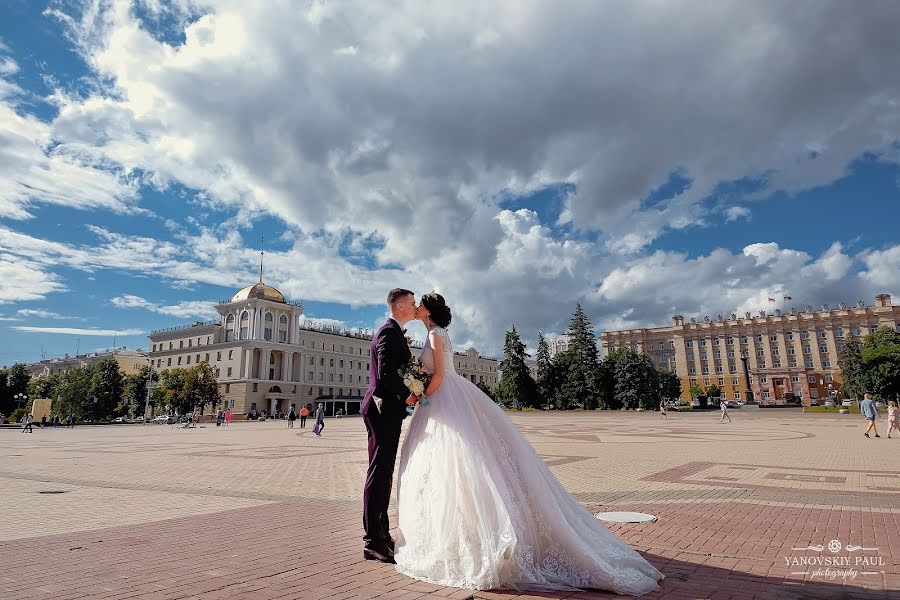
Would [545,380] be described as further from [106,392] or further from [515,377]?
[106,392]

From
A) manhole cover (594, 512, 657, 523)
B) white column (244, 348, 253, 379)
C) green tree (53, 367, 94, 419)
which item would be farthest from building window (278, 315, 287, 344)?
manhole cover (594, 512, 657, 523)

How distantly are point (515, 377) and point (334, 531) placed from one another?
214 feet

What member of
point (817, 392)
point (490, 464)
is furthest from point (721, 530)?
point (817, 392)

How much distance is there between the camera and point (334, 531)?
222 inches

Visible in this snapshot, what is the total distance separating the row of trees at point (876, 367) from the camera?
6138 centimetres

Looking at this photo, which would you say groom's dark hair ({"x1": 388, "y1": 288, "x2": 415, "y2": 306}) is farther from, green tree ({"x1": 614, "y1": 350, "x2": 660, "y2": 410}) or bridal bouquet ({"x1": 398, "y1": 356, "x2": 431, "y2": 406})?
green tree ({"x1": 614, "y1": 350, "x2": 660, "y2": 410})

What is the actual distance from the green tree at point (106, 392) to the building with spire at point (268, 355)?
15005 millimetres

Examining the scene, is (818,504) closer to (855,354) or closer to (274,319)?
(855,354)

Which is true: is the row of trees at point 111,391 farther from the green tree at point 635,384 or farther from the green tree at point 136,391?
the green tree at point 635,384

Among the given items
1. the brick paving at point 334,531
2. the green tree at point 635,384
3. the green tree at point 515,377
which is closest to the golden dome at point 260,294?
the green tree at point 515,377

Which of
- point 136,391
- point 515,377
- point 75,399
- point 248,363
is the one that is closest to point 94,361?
point 136,391

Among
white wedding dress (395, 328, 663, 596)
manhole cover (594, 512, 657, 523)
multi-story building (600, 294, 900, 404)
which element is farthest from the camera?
multi-story building (600, 294, 900, 404)

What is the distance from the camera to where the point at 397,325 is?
4.61 m

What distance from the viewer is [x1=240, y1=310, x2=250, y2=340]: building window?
9044cm
